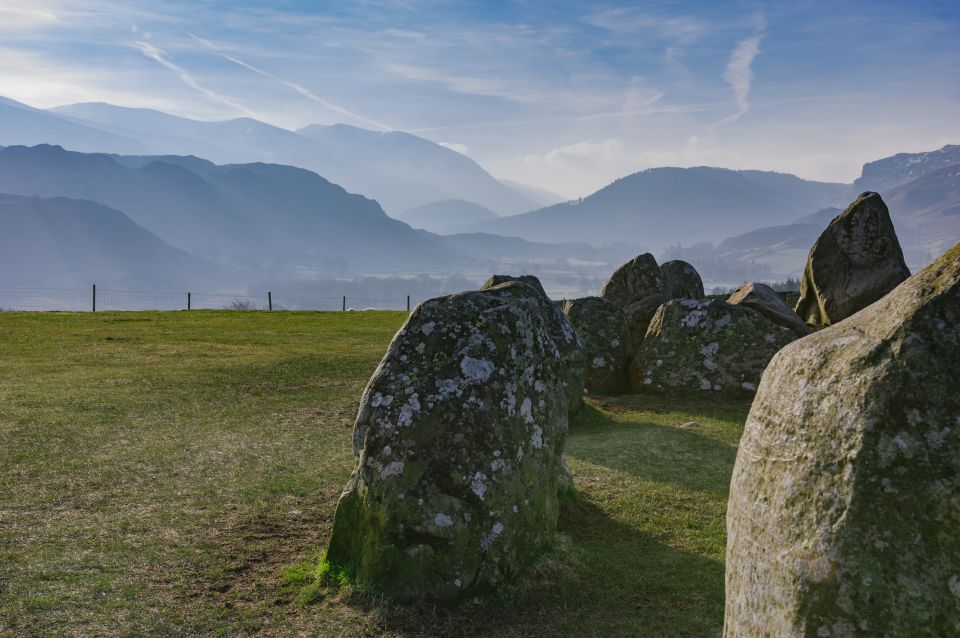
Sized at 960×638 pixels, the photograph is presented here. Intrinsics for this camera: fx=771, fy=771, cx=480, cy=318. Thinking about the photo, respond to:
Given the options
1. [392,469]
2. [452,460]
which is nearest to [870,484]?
[452,460]

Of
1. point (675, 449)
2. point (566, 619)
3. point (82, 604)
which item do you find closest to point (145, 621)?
point (82, 604)

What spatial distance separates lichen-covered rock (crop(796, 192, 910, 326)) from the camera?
21.5m

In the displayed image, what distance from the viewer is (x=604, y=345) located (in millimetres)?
20250

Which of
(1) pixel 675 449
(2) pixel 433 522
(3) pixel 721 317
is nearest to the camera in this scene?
(2) pixel 433 522

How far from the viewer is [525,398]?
8.26 meters

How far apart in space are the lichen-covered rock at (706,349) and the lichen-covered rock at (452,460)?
11018mm

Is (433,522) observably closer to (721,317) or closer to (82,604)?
(82,604)

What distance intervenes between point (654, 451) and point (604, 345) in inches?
255

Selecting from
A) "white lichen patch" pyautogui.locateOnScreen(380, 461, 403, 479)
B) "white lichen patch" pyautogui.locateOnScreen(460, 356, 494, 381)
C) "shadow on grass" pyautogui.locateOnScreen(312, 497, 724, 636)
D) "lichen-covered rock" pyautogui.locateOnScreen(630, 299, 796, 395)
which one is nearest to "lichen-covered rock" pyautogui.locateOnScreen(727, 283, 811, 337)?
"lichen-covered rock" pyautogui.locateOnScreen(630, 299, 796, 395)

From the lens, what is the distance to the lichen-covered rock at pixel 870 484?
4047 mm

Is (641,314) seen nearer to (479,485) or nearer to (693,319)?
(693,319)

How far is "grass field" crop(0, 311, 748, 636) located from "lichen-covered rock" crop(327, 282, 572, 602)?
0.39m

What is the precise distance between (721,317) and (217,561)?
14.1 metres

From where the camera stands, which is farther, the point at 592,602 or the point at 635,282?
the point at 635,282
